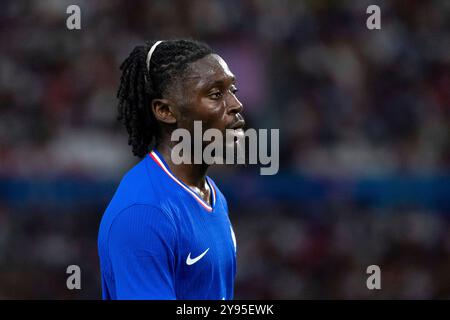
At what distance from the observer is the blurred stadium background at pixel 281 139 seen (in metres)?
8.35

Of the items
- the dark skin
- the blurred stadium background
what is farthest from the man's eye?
the blurred stadium background

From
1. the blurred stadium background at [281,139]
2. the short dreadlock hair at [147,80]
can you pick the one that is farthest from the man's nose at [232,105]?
the blurred stadium background at [281,139]

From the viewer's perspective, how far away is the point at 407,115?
912cm

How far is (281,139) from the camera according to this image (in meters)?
8.75

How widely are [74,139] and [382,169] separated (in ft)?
10.2

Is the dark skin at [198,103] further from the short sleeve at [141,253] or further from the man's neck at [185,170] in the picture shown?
the short sleeve at [141,253]

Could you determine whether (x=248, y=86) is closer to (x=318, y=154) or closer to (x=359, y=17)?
(x=318, y=154)

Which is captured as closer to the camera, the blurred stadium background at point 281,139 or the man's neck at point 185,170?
the man's neck at point 185,170

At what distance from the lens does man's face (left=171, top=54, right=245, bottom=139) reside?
3.32 metres

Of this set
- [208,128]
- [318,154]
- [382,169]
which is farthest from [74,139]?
[208,128]

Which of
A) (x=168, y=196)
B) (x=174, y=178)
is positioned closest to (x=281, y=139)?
(x=174, y=178)

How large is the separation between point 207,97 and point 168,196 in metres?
0.43
